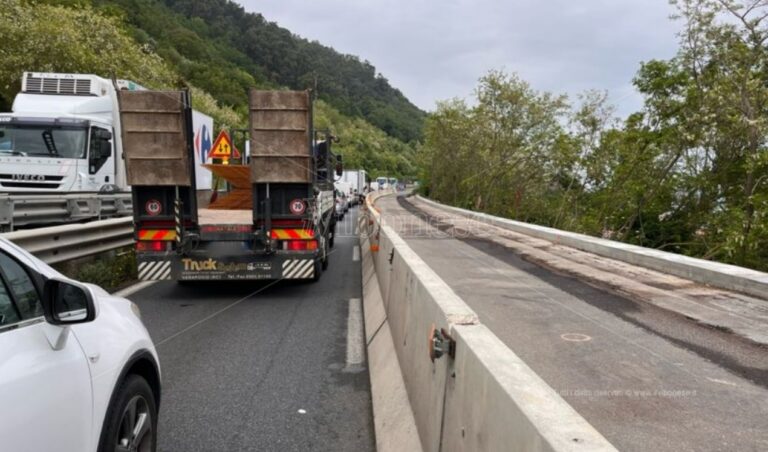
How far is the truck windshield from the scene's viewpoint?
13312 millimetres

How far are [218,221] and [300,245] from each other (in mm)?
1441

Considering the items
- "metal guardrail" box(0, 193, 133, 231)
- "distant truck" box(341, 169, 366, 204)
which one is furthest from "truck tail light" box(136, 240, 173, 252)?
"distant truck" box(341, 169, 366, 204)

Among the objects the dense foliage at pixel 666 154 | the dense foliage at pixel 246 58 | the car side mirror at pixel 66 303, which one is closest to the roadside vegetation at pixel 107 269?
the car side mirror at pixel 66 303

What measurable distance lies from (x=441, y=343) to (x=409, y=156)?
151549 millimetres

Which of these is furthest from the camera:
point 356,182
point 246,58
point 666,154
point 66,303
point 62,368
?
point 246,58

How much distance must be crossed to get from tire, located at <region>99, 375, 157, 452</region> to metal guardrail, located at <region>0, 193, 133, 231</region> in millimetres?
8030

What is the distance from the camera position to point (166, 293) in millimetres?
9023

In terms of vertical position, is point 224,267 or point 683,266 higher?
point 224,267

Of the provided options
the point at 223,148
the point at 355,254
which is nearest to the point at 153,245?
the point at 223,148

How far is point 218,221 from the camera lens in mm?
9078

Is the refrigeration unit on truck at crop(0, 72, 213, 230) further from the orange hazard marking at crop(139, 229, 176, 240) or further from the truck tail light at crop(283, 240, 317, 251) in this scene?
the truck tail light at crop(283, 240, 317, 251)

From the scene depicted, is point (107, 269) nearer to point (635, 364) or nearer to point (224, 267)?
point (224, 267)

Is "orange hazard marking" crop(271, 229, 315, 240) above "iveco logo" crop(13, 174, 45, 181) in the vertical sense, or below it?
below

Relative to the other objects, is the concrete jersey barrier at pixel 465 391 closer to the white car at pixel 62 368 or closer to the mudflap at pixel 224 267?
the white car at pixel 62 368
